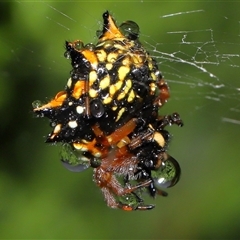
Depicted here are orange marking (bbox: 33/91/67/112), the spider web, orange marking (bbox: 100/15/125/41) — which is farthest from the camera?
→ the spider web

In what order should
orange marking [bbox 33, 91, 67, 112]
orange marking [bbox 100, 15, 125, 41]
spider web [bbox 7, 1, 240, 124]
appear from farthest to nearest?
spider web [bbox 7, 1, 240, 124] → orange marking [bbox 100, 15, 125, 41] → orange marking [bbox 33, 91, 67, 112]

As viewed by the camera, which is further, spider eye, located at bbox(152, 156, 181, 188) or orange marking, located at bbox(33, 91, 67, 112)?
spider eye, located at bbox(152, 156, 181, 188)

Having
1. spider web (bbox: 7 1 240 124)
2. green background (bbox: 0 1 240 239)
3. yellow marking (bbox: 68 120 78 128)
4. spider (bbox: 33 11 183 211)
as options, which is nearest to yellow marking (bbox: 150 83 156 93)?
spider (bbox: 33 11 183 211)

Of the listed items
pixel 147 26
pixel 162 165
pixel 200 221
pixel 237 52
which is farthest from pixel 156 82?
pixel 200 221

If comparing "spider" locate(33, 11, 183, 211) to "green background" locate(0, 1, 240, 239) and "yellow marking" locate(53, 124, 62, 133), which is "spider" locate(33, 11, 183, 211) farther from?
"green background" locate(0, 1, 240, 239)

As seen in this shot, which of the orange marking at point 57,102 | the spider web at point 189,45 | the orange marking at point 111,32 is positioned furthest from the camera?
the spider web at point 189,45

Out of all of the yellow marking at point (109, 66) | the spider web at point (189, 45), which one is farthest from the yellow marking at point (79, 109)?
the spider web at point (189, 45)

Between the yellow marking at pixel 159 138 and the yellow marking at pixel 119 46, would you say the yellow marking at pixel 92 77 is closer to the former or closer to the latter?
the yellow marking at pixel 119 46

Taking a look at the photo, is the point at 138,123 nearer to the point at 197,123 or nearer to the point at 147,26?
the point at 147,26
